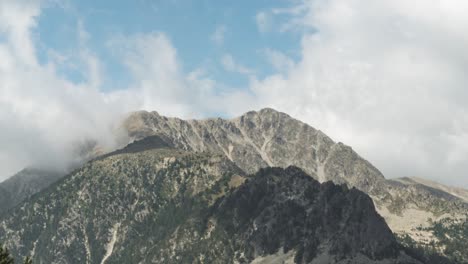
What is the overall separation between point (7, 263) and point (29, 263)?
342cm

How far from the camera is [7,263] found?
9862cm

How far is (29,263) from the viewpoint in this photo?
100125 mm
